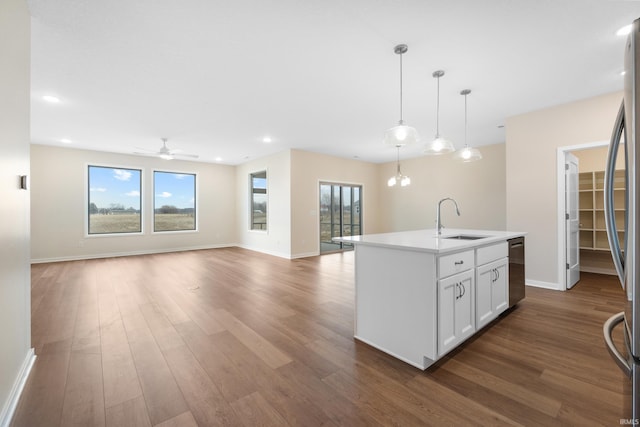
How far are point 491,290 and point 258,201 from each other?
21.9 ft

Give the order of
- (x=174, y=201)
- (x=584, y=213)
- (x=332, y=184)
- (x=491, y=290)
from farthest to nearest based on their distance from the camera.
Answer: (x=174, y=201), (x=332, y=184), (x=584, y=213), (x=491, y=290)

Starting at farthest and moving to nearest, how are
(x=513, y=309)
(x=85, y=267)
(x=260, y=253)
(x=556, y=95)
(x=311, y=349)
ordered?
(x=260, y=253), (x=85, y=267), (x=556, y=95), (x=513, y=309), (x=311, y=349)

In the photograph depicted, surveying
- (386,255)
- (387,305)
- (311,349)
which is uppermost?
(386,255)

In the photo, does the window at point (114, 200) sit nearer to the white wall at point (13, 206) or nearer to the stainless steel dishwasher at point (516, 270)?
the white wall at point (13, 206)

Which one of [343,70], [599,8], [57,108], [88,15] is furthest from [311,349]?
[57,108]

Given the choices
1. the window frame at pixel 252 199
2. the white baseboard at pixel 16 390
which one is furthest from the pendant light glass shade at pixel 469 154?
the window frame at pixel 252 199

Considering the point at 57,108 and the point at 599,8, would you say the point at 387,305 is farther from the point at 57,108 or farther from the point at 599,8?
the point at 57,108

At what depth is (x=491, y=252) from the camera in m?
2.61

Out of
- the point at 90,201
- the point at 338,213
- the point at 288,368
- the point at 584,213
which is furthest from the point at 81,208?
the point at 584,213

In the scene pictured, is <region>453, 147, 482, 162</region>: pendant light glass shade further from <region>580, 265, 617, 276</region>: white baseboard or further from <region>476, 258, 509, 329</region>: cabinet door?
<region>580, 265, 617, 276</region>: white baseboard

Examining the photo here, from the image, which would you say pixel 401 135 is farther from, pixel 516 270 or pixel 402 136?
pixel 516 270

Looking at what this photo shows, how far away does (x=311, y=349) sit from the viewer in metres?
2.24

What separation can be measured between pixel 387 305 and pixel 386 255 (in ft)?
1.34

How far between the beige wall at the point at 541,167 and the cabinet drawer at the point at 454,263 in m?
2.60
